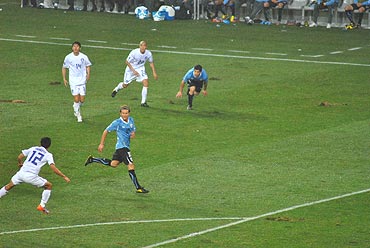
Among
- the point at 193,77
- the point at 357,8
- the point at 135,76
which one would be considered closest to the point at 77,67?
the point at 135,76

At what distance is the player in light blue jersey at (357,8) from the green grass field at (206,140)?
3.86 feet

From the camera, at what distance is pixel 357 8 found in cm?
6184

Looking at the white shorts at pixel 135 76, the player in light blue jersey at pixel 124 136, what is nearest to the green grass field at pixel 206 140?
the player in light blue jersey at pixel 124 136

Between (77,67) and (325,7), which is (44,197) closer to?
(77,67)

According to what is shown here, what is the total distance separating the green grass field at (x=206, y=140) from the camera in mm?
25969

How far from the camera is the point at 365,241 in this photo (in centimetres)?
2494

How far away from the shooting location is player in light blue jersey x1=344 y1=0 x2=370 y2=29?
61281 millimetres

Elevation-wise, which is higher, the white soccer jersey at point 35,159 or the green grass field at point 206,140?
the white soccer jersey at point 35,159

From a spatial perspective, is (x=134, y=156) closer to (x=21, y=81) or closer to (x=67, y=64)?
(x=67, y=64)

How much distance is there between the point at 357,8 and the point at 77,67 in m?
26.7

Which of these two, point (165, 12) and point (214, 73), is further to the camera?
point (165, 12)

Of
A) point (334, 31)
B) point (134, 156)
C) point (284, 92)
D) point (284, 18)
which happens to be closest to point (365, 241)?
point (134, 156)

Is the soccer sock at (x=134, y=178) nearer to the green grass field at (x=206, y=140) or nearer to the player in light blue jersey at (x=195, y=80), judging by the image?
the green grass field at (x=206, y=140)

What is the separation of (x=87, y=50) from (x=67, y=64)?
1652 centimetres
